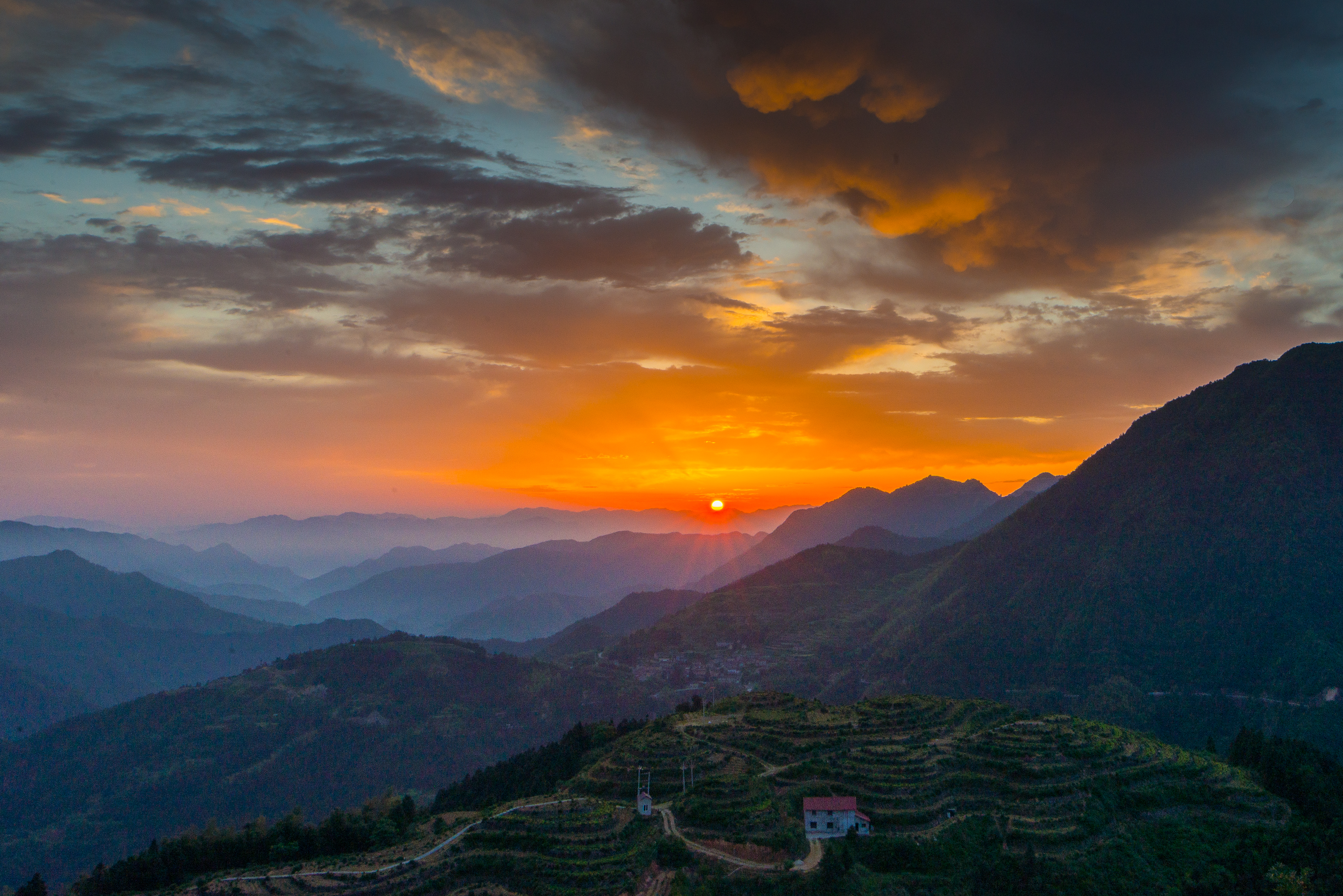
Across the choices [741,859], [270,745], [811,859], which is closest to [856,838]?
[811,859]

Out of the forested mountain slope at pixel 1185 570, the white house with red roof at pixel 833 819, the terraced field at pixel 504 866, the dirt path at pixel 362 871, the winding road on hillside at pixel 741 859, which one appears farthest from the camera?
the forested mountain slope at pixel 1185 570

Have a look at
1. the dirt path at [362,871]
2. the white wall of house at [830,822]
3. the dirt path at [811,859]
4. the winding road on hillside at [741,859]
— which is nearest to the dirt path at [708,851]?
the winding road on hillside at [741,859]

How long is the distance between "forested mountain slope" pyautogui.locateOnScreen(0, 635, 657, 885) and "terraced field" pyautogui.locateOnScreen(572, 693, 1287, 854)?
342 feet

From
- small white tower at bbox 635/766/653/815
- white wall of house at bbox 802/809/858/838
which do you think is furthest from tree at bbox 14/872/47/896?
white wall of house at bbox 802/809/858/838

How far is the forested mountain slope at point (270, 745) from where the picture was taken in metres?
138

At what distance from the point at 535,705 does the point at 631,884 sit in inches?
5912

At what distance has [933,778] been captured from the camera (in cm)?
5512

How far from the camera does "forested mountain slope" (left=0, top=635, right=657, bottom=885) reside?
13800 centimetres

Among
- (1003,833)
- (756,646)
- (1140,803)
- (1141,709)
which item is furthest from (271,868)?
(756,646)

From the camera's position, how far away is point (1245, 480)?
471 feet

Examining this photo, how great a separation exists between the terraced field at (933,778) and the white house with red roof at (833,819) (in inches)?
41.2

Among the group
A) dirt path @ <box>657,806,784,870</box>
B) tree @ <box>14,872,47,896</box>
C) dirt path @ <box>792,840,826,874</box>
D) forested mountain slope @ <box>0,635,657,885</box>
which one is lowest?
forested mountain slope @ <box>0,635,657,885</box>

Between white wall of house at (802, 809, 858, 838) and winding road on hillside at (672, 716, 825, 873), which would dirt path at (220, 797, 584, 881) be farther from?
white wall of house at (802, 809, 858, 838)

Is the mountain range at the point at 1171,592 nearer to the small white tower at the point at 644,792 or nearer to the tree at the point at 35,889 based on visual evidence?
the small white tower at the point at 644,792
